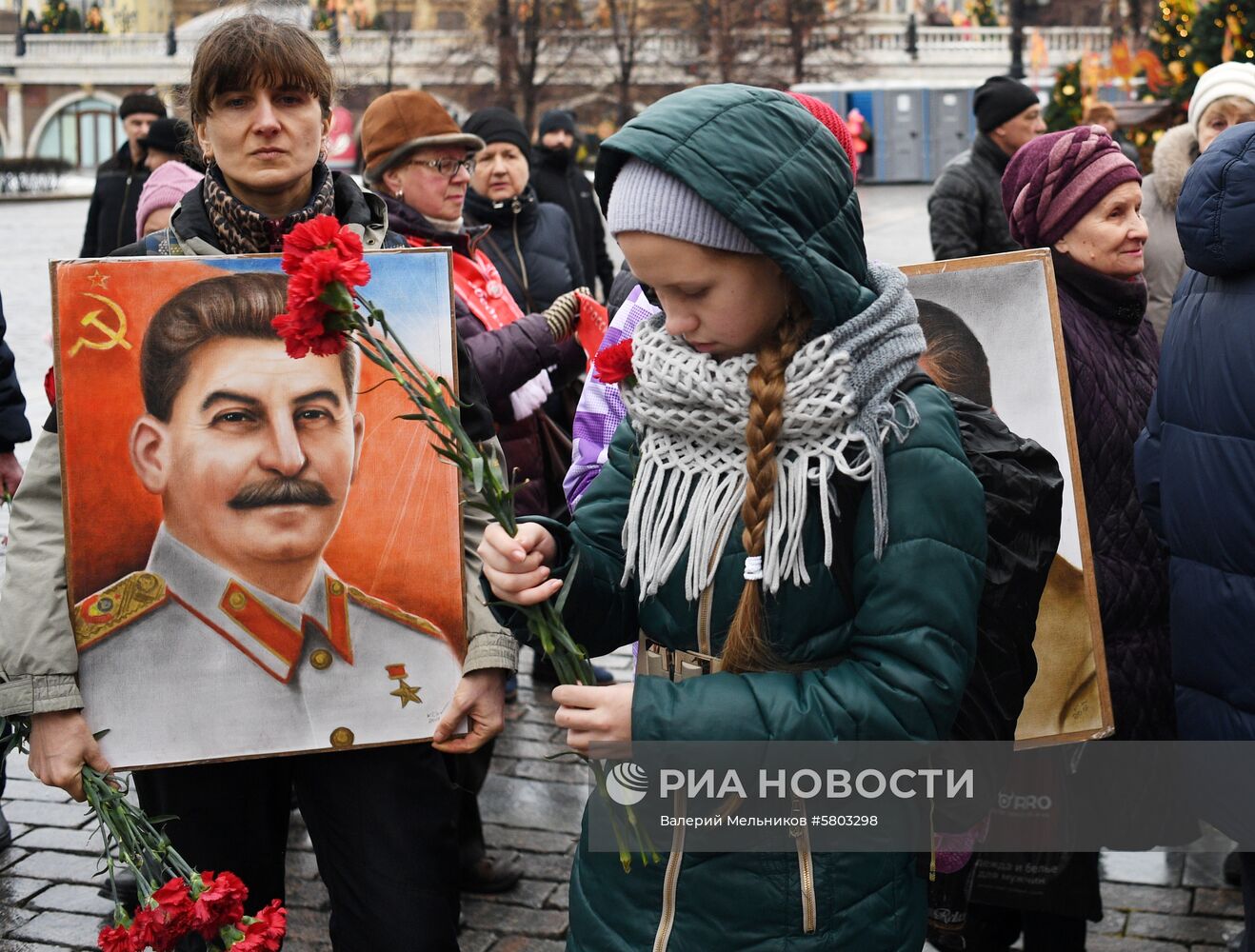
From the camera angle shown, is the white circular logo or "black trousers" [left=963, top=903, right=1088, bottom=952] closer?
the white circular logo

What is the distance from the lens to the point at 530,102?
1313 inches

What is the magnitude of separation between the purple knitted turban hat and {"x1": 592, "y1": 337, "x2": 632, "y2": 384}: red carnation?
6.24 feet

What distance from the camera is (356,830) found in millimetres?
2795

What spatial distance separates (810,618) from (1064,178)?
2.07m

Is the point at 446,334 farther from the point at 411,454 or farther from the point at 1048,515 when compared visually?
the point at 1048,515

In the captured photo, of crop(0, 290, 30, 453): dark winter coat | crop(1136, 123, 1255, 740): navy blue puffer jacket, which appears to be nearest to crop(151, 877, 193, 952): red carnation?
crop(1136, 123, 1255, 740): navy blue puffer jacket

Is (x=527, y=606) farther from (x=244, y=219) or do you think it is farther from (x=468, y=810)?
(x=468, y=810)

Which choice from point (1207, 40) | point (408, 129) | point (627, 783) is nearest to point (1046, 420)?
point (627, 783)

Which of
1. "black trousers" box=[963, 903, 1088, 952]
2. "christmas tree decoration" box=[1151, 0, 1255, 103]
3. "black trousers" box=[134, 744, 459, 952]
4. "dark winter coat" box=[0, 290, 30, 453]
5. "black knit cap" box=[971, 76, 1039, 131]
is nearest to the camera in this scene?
"black trousers" box=[134, 744, 459, 952]

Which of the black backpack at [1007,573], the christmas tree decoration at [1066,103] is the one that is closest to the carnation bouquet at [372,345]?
the black backpack at [1007,573]

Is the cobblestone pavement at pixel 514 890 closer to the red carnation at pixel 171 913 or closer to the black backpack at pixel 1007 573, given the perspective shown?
the red carnation at pixel 171 913

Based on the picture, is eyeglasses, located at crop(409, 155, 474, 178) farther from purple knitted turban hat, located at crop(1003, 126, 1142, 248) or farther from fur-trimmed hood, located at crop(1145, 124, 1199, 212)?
fur-trimmed hood, located at crop(1145, 124, 1199, 212)

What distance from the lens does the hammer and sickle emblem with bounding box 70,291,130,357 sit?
8.77 ft

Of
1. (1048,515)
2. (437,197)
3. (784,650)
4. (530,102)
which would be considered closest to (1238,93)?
(437,197)
